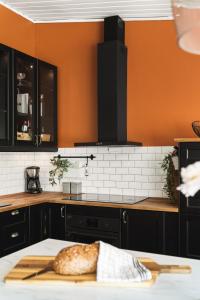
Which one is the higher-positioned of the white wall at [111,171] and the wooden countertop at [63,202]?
the white wall at [111,171]

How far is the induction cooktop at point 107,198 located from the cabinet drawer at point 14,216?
0.56 metres

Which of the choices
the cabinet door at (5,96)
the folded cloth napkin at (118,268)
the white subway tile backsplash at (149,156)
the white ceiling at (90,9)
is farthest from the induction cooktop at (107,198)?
the folded cloth napkin at (118,268)

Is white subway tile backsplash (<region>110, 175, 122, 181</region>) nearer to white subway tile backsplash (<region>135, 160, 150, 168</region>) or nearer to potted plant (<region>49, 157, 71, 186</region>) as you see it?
white subway tile backsplash (<region>135, 160, 150, 168</region>)

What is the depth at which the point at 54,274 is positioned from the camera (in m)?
1.56

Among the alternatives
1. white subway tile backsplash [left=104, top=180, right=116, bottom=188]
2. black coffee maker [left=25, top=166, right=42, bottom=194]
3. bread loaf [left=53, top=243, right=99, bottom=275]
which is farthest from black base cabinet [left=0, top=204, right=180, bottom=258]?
bread loaf [left=53, top=243, right=99, bottom=275]

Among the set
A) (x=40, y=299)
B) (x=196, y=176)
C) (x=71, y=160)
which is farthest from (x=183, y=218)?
(x=196, y=176)

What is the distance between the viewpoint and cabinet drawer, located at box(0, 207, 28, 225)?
3599mm

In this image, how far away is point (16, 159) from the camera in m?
4.65

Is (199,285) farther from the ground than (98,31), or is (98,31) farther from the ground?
(98,31)

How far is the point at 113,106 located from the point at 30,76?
1030mm

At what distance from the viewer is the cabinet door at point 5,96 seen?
3951mm

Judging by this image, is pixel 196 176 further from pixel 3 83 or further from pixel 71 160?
pixel 71 160

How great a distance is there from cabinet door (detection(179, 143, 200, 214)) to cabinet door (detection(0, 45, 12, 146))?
1.79 metres

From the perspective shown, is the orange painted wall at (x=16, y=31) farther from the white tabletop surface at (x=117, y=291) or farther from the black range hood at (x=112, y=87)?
the white tabletop surface at (x=117, y=291)
